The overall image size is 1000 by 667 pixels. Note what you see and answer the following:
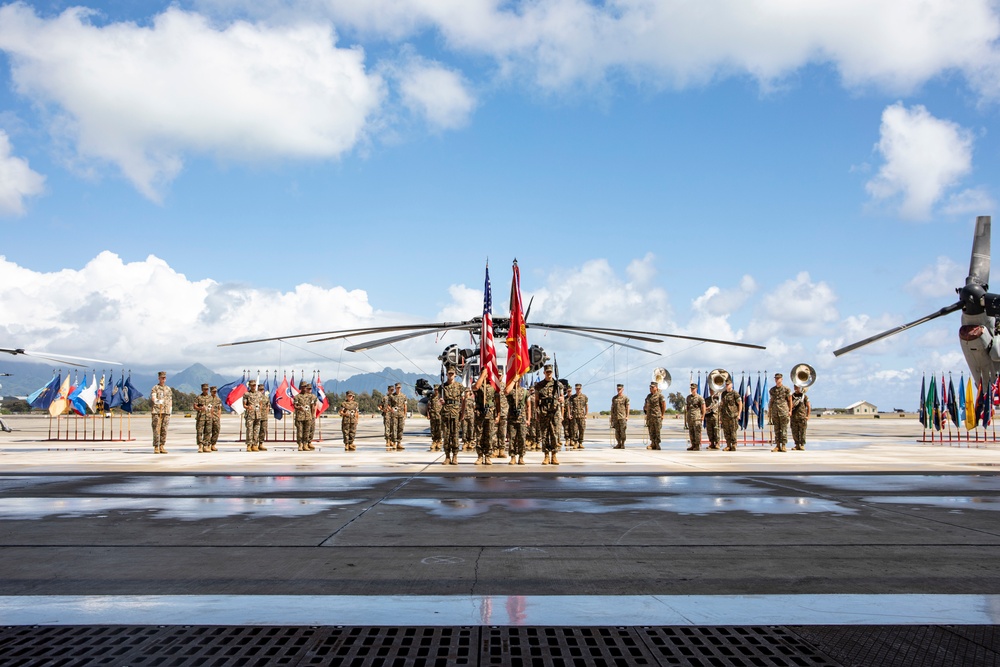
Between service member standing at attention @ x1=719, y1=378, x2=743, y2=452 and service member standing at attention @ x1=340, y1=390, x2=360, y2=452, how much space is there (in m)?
10.1

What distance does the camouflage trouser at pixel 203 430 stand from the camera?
1905 centimetres

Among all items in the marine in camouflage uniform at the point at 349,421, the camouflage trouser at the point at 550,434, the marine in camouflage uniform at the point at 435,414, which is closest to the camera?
the camouflage trouser at the point at 550,434

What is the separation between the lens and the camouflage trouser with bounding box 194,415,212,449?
1905 cm

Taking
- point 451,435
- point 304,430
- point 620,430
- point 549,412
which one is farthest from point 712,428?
point 304,430

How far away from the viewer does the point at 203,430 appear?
19109mm

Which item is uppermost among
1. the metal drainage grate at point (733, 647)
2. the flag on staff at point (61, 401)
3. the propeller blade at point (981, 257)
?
the propeller blade at point (981, 257)

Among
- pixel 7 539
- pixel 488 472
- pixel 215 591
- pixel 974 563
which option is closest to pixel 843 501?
pixel 974 563

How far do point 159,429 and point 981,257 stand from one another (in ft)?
77.7

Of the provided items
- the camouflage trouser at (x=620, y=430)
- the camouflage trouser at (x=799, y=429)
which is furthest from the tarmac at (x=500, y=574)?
the camouflage trouser at (x=799, y=429)

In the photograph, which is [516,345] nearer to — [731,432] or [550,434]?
[550,434]

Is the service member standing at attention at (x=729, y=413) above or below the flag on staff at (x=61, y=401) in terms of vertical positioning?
below

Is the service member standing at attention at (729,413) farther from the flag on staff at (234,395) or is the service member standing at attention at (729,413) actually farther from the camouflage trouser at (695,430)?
the flag on staff at (234,395)

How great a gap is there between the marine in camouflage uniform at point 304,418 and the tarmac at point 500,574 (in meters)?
9.78

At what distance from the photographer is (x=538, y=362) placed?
22672 millimetres
